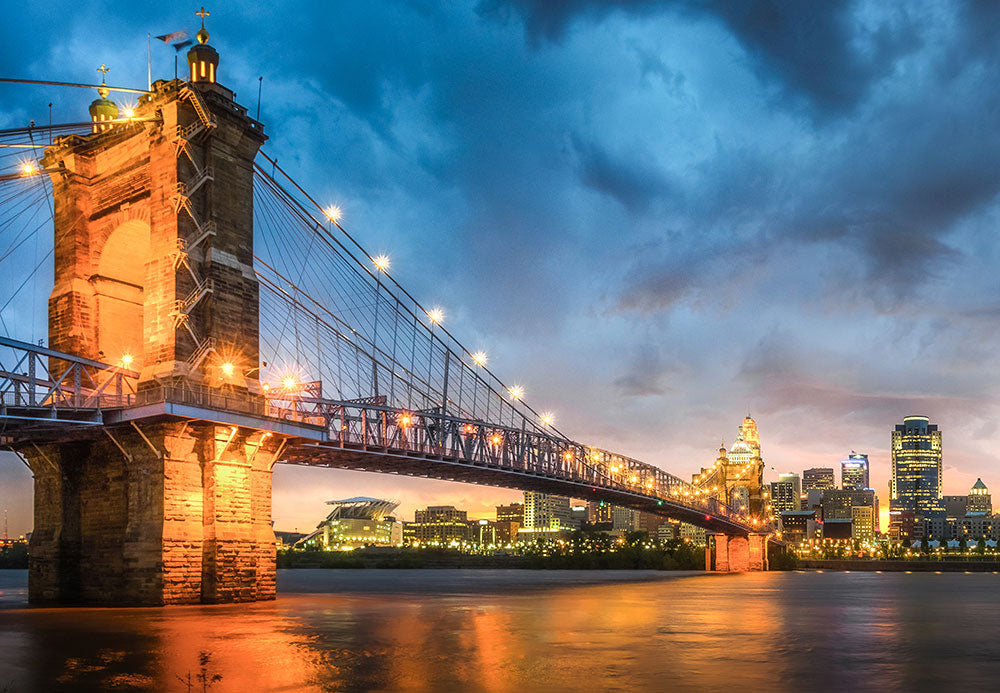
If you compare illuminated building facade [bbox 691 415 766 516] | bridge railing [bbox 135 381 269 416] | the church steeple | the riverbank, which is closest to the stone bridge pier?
illuminated building facade [bbox 691 415 766 516]

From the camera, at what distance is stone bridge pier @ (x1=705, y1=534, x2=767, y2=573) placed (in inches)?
5448

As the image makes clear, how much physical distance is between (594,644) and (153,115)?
31.9 meters

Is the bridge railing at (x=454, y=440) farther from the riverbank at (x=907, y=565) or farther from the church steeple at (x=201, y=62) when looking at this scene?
the riverbank at (x=907, y=565)

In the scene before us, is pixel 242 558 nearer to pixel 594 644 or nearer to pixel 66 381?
pixel 66 381

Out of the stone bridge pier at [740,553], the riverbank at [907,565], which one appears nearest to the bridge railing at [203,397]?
the stone bridge pier at [740,553]

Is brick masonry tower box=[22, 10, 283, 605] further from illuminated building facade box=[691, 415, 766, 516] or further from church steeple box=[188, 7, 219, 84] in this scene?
illuminated building facade box=[691, 415, 766, 516]

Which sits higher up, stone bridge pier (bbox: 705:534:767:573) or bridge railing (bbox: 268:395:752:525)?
bridge railing (bbox: 268:395:752:525)

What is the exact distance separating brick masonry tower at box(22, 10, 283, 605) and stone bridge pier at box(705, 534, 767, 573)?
104m

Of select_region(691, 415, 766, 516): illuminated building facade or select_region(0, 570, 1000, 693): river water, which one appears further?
select_region(691, 415, 766, 516): illuminated building facade

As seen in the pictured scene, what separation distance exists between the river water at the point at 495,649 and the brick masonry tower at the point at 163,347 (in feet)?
8.51

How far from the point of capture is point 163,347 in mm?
42688

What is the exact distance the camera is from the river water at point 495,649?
1988 cm

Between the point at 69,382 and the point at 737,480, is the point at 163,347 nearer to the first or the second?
the point at 69,382

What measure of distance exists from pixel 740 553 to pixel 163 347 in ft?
370
